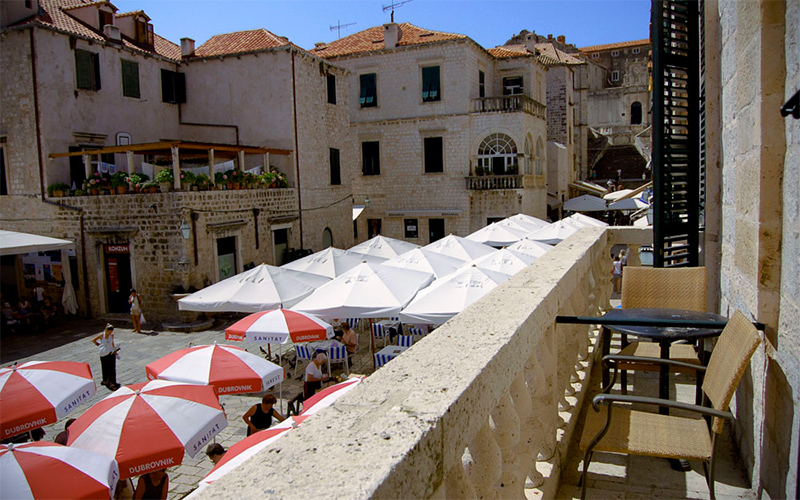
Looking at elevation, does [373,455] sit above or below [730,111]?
below

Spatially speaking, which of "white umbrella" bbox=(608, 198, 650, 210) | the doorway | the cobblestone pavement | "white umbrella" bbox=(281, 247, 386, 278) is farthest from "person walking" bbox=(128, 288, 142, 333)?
"white umbrella" bbox=(608, 198, 650, 210)

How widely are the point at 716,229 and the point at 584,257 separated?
124cm

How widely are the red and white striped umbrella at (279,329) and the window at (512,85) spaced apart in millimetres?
25684

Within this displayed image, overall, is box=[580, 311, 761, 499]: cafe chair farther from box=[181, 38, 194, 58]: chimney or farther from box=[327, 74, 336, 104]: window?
box=[181, 38, 194, 58]: chimney

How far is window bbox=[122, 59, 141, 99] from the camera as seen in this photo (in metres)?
21.8

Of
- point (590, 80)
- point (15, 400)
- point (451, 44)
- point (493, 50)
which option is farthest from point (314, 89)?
point (590, 80)

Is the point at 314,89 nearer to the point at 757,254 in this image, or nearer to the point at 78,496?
the point at 78,496

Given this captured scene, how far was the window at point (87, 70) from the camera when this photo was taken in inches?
786

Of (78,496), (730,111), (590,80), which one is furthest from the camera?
(590,80)

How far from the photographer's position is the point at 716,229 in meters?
4.88

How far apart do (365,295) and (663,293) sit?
24.5 ft

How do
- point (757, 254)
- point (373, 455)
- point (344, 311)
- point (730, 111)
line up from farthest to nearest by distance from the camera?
1. point (344, 311)
2. point (730, 111)
3. point (757, 254)
4. point (373, 455)

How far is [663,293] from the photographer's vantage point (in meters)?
4.51

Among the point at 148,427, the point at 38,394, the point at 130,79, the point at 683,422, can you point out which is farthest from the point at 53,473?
the point at 130,79
